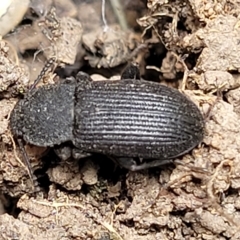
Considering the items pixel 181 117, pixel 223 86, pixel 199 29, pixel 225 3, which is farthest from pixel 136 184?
pixel 225 3

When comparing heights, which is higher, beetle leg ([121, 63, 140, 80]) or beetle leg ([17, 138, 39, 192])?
beetle leg ([121, 63, 140, 80])

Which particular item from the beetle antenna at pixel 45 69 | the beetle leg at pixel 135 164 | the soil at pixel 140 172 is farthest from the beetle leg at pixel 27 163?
the beetle leg at pixel 135 164

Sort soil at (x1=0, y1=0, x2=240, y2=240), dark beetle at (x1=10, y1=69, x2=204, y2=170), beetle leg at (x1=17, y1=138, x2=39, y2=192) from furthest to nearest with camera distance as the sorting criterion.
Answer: beetle leg at (x1=17, y1=138, x2=39, y2=192) → soil at (x1=0, y1=0, x2=240, y2=240) → dark beetle at (x1=10, y1=69, x2=204, y2=170)

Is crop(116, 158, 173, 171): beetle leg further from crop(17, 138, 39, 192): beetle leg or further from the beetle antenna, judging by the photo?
the beetle antenna

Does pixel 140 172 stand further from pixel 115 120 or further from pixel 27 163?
pixel 27 163

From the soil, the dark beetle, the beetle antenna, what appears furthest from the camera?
the beetle antenna

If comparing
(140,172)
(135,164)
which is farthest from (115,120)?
(140,172)

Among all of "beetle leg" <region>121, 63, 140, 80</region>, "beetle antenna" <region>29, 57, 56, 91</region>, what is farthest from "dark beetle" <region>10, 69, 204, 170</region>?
"beetle leg" <region>121, 63, 140, 80</region>

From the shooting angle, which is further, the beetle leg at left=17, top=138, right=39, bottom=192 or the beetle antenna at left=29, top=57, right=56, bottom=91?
the beetle antenna at left=29, top=57, right=56, bottom=91

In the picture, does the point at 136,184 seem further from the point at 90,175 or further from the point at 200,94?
the point at 200,94
